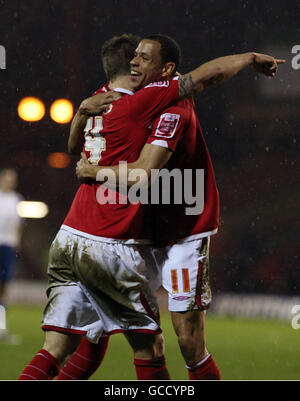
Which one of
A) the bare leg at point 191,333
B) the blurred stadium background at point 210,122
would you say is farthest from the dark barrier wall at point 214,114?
the bare leg at point 191,333

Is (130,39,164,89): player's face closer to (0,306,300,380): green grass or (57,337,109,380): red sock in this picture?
(57,337,109,380): red sock

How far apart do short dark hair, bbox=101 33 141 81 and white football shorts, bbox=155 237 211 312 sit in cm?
80

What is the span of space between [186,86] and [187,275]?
2.73 ft

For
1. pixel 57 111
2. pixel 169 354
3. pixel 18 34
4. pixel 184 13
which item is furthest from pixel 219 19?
pixel 169 354

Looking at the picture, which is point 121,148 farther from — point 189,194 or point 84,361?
point 84,361

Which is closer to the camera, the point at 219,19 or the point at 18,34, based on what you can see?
the point at 18,34

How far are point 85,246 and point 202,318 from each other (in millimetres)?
640

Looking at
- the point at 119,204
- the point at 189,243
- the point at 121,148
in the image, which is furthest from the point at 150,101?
the point at 189,243

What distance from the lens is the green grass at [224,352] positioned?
17.0ft

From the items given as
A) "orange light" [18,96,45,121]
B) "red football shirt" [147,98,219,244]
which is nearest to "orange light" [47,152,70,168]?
"orange light" [18,96,45,121]

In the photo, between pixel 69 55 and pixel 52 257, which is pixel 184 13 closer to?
pixel 69 55
